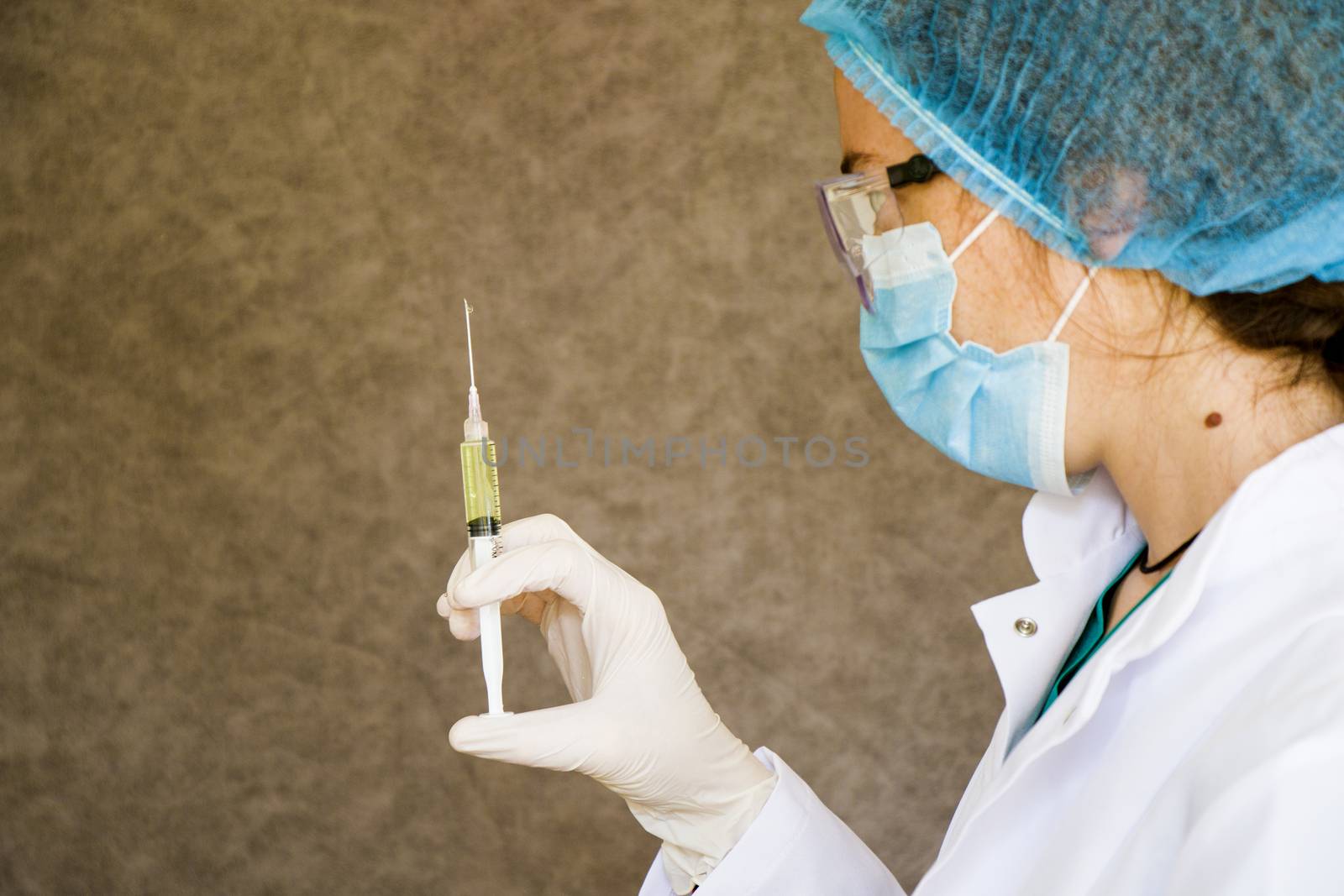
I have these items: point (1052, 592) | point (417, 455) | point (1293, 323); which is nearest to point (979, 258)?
point (1293, 323)

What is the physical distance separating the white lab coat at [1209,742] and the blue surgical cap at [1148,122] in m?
0.16

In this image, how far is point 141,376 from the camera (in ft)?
8.00

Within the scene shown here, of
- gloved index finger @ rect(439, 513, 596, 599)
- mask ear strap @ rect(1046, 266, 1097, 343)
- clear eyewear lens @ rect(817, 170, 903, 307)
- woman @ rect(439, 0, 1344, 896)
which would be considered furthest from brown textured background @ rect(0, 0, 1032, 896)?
mask ear strap @ rect(1046, 266, 1097, 343)

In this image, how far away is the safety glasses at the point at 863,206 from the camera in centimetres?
93

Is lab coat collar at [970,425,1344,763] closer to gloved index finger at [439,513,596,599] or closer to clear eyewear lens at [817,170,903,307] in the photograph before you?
clear eyewear lens at [817,170,903,307]

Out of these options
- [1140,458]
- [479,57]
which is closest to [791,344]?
[479,57]

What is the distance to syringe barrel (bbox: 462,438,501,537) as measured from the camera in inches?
40.9

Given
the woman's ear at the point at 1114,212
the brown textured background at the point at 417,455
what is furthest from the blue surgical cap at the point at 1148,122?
the brown textured background at the point at 417,455

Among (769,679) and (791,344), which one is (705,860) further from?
(791,344)

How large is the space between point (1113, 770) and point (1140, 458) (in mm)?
252

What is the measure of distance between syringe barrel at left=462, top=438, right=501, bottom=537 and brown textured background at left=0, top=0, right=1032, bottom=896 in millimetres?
1276

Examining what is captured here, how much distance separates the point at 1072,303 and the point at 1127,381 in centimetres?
8

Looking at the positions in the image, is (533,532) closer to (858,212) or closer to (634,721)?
(634,721)

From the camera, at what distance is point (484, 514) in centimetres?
107
